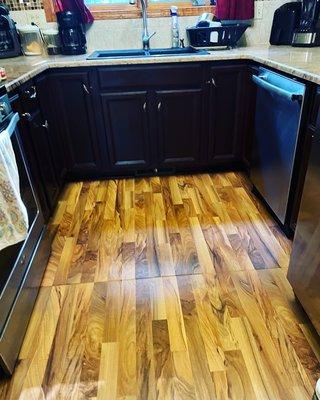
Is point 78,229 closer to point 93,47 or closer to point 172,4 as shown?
point 93,47

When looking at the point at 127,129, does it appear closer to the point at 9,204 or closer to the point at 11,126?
the point at 11,126

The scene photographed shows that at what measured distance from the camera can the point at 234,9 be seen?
95.4 inches

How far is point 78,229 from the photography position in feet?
6.50

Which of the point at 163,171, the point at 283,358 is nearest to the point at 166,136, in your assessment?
the point at 163,171

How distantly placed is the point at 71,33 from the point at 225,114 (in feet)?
4.40

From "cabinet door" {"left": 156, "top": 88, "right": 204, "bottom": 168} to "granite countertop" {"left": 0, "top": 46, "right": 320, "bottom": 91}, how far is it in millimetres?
241

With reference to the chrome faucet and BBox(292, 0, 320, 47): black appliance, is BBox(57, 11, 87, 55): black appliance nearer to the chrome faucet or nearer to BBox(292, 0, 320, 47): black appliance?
the chrome faucet

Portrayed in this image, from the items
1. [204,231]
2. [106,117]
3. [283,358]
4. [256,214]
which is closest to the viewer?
[283,358]

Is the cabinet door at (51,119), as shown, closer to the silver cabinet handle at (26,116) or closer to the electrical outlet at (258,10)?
the silver cabinet handle at (26,116)

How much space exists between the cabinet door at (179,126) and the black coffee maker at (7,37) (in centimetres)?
119

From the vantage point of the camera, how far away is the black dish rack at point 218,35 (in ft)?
7.64

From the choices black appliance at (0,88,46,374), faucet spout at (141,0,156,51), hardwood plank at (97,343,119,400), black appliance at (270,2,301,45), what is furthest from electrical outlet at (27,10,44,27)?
hardwood plank at (97,343,119,400)

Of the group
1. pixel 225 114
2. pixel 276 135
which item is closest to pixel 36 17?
pixel 225 114

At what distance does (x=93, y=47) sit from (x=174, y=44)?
2.30 ft
